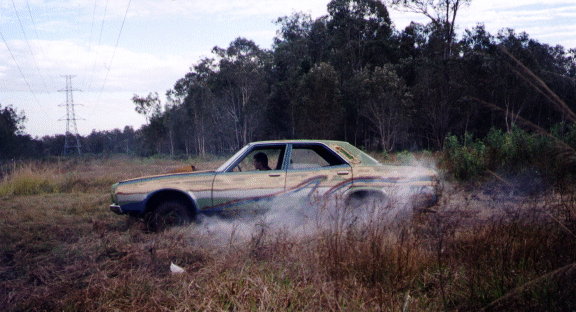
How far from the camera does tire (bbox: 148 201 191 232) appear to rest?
5.24 meters

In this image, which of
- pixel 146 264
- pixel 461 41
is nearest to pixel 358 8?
pixel 461 41

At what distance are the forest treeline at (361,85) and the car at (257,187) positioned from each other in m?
17.8

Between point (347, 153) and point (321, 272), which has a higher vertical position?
point (347, 153)

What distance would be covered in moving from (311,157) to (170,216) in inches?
82.3

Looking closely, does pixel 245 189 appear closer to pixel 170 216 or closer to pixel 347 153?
pixel 170 216

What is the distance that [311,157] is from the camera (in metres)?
5.51

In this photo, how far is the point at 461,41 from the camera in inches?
1291

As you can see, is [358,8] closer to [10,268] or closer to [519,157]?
[519,157]

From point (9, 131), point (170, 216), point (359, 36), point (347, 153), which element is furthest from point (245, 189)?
point (9, 131)

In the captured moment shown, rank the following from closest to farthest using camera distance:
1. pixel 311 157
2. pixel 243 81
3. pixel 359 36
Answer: pixel 311 157 < pixel 359 36 < pixel 243 81

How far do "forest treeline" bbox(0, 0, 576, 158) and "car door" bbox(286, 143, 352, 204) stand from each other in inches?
709

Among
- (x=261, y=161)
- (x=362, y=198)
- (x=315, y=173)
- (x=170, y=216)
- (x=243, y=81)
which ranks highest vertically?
(x=243, y=81)

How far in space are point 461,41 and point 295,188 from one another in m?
32.8

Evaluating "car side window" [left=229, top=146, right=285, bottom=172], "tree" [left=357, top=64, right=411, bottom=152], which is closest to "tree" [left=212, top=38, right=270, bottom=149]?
"tree" [left=357, top=64, right=411, bottom=152]
